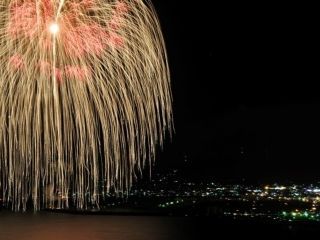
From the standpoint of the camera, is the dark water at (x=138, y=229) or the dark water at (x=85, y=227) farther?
the dark water at (x=85, y=227)

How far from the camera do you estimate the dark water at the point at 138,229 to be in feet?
53.7

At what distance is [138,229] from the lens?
18.3 meters

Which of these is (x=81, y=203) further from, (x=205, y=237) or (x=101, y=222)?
(x=205, y=237)

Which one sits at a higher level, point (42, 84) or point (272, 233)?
point (42, 84)

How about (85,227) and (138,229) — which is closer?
(138,229)

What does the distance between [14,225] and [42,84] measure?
11.4 m

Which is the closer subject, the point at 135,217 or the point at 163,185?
the point at 135,217

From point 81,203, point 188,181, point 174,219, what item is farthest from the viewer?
point 188,181

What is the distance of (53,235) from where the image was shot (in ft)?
55.9

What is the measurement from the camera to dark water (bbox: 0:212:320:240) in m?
16.4

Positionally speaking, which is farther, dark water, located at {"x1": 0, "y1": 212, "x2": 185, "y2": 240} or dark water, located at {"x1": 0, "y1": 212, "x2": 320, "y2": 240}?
dark water, located at {"x1": 0, "y1": 212, "x2": 185, "y2": 240}

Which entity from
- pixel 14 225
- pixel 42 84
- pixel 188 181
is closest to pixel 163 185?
pixel 188 181

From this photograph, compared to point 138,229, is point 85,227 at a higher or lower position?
lower

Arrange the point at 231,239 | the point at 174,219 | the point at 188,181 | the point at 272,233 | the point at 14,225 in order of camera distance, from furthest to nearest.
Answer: the point at 188,181 < the point at 174,219 < the point at 14,225 < the point at 272,233 < the point at 231,239
